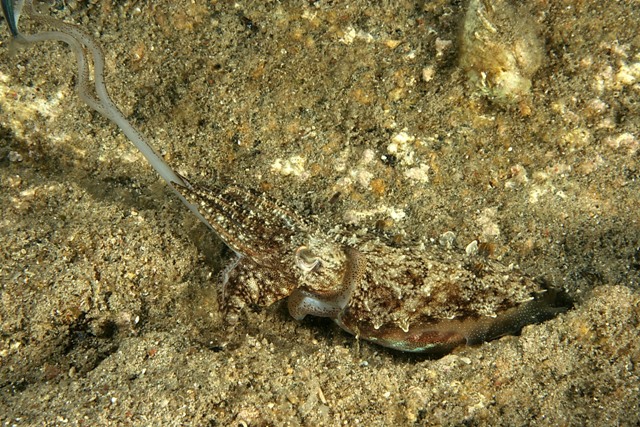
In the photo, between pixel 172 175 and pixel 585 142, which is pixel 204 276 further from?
pixel 585 142

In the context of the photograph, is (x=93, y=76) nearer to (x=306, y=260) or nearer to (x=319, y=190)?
(x=319, y=190)

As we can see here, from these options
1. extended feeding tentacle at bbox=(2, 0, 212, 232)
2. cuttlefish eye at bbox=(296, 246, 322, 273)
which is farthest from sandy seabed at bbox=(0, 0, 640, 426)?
cuttlefish eye at bbox=(296, 246, 322, 273)

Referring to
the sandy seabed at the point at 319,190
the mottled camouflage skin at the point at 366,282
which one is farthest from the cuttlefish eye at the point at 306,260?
the sandy seabed at the point at 319,190

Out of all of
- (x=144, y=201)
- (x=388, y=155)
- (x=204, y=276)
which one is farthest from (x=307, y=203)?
(x=144, y=201)

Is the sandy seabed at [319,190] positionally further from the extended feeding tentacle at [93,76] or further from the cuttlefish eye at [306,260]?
Answer: the cuttlefish eye at [306,260]

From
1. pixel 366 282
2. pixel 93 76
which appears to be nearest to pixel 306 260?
pixel 366 282

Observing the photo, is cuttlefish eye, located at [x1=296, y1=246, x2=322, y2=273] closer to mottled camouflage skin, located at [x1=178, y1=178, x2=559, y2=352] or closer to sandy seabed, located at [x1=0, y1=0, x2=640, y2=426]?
mottled camouflage skin, located at [x1=178, y1=178, x2=559, y2=352]
